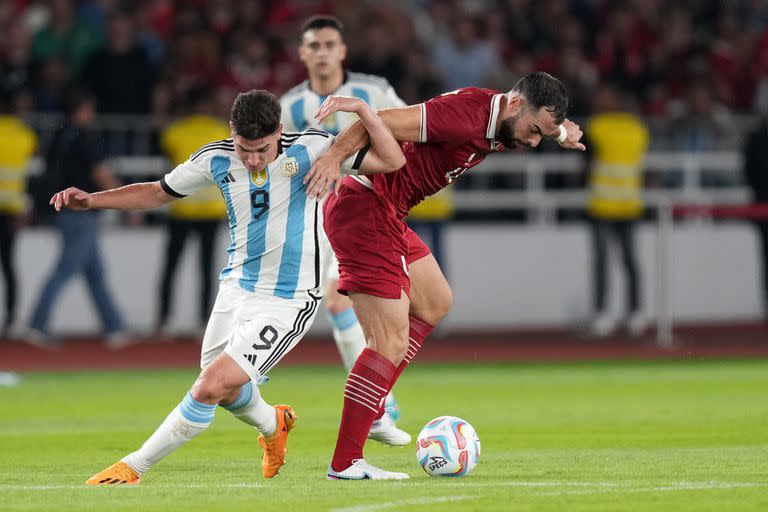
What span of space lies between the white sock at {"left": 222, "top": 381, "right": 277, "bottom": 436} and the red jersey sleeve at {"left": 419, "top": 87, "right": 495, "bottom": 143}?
1.48 metres

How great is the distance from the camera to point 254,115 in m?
6.94

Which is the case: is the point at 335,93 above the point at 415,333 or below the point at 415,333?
above

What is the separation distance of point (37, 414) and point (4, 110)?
5.76m

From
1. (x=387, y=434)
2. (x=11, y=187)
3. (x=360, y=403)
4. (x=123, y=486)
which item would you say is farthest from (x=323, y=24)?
(x=11, y=187)

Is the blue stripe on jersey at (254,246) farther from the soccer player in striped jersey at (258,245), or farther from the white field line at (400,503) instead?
the white field line at (400,503)

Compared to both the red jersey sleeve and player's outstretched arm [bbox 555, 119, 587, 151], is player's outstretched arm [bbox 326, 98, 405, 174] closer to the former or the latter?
the red jersey sleeve

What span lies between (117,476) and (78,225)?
856 cm

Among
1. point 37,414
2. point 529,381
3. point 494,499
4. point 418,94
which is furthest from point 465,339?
point 494,499

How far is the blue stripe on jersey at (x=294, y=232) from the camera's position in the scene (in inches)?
289

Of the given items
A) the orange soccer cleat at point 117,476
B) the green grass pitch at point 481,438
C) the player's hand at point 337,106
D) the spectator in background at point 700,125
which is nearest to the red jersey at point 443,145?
the player's hand at point 337,106

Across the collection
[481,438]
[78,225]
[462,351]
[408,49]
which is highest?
[408,49]

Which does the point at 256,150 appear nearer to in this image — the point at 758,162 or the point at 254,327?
the point at 254,327

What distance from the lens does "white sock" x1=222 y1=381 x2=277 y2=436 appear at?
7316 millimetres

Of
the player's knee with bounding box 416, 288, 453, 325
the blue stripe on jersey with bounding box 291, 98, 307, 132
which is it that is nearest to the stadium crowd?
the blue stripe on jersey with bounding box 291, 98, 307, 132
